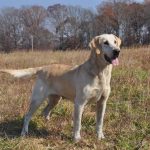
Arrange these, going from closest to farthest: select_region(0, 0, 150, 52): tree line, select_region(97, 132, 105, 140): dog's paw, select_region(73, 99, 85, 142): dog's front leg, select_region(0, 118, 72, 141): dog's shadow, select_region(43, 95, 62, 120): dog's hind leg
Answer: select_region(73, 99, 85, 142): dog's front leg → select_region(97, 132, 105, 140): dog's paw → select_region(0, 118, 72, 141): dog's shadow → select_region(43, 95, 62, 120): dog's hind leg → select_region(0, 0, 150, 52): tree line

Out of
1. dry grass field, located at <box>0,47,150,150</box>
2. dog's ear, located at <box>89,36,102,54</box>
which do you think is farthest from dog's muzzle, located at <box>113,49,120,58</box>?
dry grass field, located at <box>0,47,150,150</box>

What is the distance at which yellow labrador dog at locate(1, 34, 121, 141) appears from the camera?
6.09 metres

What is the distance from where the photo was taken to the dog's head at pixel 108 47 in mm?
5887

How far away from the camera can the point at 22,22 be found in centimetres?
5644

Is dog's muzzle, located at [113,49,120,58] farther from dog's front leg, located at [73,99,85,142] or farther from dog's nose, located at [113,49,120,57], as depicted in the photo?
dog's front leg, located at [73,99,85,142]

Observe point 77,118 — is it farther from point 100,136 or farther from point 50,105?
point 50,105

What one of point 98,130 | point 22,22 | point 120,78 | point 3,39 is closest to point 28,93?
point 120,78

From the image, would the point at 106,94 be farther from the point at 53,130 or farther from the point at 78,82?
the point at 53,130

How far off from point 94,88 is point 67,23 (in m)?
48.6

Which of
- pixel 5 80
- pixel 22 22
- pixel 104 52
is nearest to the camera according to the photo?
pixel 104 52

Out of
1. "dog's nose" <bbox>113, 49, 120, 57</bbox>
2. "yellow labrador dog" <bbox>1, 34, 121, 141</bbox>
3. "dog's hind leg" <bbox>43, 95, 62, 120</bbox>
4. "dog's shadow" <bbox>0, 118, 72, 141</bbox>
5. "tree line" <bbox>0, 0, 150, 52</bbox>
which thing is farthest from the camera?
"tree line" <bbox>0, 0, 150, 52</bbox>

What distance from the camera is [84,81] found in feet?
20.5

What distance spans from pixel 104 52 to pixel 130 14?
4754 cm

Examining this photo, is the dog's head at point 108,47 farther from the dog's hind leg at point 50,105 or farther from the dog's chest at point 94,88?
the dog's hind leg at point 50,105
